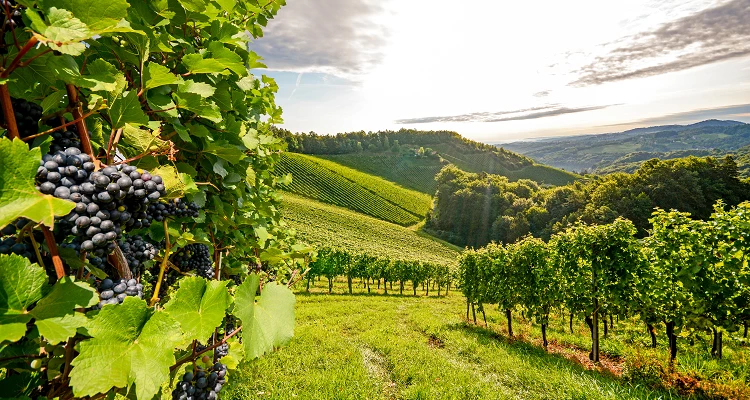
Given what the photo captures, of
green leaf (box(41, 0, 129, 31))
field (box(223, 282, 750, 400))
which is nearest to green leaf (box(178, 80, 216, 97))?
green leaf (box(41, 0, 129, 31))

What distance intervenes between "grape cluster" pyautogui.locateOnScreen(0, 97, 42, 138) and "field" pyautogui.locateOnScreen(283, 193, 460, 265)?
4358cm

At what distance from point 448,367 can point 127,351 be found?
407 inches

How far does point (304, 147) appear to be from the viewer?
4316 inches

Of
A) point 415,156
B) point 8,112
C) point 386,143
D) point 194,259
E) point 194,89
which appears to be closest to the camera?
point 8,112

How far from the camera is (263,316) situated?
1315mm

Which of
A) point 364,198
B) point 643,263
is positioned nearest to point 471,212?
point 364,198

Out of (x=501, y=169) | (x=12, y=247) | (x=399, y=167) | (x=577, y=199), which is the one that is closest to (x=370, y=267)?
(x=12, y=247)

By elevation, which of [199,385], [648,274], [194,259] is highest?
[194,259]

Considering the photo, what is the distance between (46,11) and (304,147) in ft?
369

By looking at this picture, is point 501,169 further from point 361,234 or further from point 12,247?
point 12,247

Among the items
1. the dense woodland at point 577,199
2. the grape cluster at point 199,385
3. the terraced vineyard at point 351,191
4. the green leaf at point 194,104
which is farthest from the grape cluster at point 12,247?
the terraced vineyard at point 351,191

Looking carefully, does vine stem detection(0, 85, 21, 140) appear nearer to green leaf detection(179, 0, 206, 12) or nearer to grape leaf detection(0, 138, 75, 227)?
grape leaf detection(0, 138, 75, 227)

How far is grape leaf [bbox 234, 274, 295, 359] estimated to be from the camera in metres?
1.24

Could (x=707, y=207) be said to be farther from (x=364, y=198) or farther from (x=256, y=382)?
(x=256, y=382)
